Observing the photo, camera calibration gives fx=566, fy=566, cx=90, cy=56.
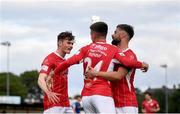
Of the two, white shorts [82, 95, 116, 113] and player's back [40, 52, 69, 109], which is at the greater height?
player's back [40, 52, 69, 109]

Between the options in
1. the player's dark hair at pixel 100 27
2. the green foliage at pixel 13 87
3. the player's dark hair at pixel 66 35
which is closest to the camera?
the player's dark hair at pixel 100 27

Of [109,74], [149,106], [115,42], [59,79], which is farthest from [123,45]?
[149,106]

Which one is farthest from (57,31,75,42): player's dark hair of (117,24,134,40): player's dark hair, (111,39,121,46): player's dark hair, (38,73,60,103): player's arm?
(117,24,134,40): player's dark hair

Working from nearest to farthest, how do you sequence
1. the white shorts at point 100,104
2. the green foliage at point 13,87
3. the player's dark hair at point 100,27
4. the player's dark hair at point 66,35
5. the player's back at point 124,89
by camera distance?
1. the white shorts at point 100,104
2. the player's dark hair at point 100,27
3. the player's back at point 124,89
4. the player's dark hair at point 66,35
5. the green foliage at point 13,87

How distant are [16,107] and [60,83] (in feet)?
141

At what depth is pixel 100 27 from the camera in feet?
28.2

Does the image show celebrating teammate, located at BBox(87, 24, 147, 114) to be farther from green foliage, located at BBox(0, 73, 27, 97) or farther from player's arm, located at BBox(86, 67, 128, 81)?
green foliage, located at BBox(0, 73, 27, 97)

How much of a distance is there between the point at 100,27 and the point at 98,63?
1.82 ft

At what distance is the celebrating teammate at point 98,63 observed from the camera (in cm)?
843

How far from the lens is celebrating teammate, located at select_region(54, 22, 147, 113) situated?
27.7 ft

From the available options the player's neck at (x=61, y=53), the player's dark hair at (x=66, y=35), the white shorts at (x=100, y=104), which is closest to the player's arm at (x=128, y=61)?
the white shorts at (x=100, y=104)

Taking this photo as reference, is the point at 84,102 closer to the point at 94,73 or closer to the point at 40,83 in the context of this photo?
the point at 94,73

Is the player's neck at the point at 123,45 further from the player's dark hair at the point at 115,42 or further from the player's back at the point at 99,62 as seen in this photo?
the player's back at the point at 99,62

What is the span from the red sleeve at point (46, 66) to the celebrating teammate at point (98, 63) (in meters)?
1.82
